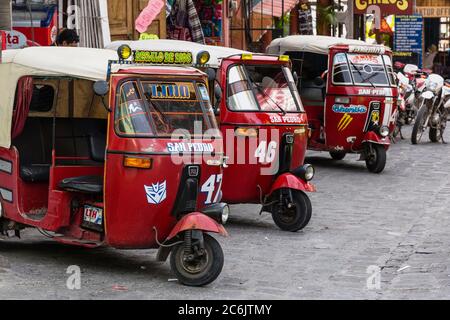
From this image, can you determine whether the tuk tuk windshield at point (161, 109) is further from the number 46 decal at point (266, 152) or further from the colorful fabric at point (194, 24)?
the colorful fabric at point (194, 24)

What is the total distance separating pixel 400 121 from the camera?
2159 centimetres

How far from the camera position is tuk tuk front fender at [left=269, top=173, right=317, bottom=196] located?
1129 cm

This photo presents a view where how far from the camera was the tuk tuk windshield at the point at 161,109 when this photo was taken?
8742mm

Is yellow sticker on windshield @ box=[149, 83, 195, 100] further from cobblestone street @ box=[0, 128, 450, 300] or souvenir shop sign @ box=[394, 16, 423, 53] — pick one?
souvenir shop sign @ box=[394, 16, 423, 53]

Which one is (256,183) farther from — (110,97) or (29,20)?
(29,20)

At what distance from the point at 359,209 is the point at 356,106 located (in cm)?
373

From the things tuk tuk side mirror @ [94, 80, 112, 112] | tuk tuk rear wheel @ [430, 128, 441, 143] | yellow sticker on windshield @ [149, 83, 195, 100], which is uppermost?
tuk tuk side mirror @ [94, 80, 112, 112]

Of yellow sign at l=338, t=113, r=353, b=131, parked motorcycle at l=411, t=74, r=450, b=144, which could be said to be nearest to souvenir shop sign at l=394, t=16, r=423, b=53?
parked motorcycle at l=411, t=74, r=450, b=144

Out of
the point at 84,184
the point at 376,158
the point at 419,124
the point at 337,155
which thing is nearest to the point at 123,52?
the point at 84,184

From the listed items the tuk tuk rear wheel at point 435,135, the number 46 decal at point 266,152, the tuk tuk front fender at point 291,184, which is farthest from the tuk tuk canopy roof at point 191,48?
the tuk tuk rear wheel at point 435,135

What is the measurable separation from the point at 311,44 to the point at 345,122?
1.46 meters

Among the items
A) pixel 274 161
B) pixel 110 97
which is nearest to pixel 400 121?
pixel 274 161

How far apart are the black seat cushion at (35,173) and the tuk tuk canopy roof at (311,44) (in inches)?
302

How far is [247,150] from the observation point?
11.5 meters
